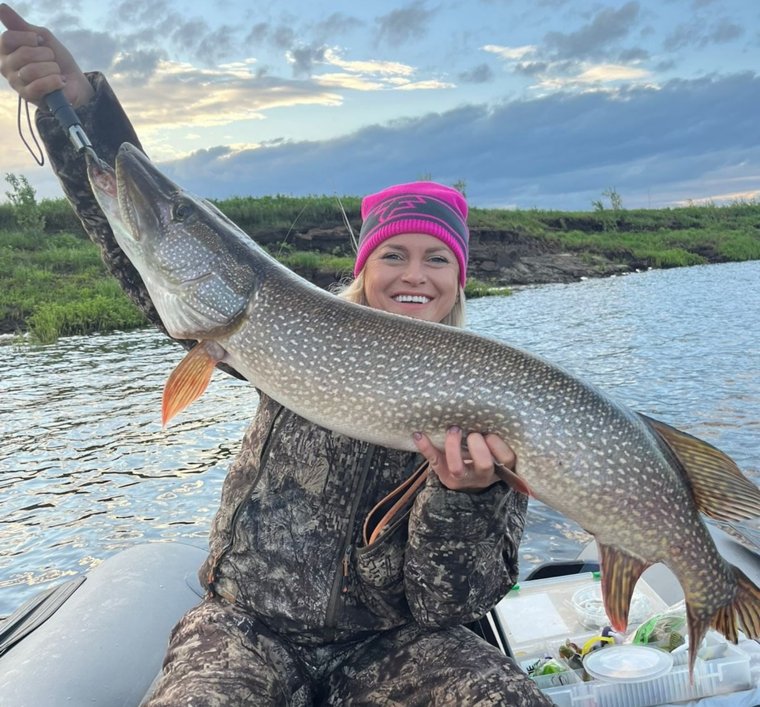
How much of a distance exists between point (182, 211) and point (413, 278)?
0.88 m

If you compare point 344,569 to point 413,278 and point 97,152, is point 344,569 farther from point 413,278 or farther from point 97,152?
point 97,152

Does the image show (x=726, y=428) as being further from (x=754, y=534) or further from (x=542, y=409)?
(x=542, y=409)

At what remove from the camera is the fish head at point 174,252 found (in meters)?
2.56

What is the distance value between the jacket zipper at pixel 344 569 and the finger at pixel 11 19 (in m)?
1.90

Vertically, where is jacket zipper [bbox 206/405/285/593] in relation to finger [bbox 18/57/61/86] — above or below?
below

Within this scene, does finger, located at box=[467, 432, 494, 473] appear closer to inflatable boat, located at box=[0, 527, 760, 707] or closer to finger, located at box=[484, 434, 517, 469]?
finger, located at box=[484, 434, 517, 469]

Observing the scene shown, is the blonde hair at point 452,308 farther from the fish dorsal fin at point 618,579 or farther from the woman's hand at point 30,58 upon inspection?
the woman's hand at point 30,58

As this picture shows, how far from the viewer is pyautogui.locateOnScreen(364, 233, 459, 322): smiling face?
2848 millimetres

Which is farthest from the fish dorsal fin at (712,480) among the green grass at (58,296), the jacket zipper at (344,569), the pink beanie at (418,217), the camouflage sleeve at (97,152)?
the green grass at (58,296)

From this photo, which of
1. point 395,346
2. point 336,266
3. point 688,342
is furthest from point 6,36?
point 336,266

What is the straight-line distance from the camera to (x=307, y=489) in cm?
255

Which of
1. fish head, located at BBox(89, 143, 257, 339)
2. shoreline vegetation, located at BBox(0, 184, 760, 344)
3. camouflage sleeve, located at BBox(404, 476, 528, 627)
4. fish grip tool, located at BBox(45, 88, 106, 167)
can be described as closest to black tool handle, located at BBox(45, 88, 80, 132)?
fish grip tool, located at BBox(45, 88, 106, 167)

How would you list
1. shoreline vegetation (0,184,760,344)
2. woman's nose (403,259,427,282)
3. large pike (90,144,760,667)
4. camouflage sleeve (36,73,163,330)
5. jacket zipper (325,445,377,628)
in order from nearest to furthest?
large pike (90,144,760,667) → jacket zipper (325,445,377,628) → camouflage sleeve (36,73,163,330) → woman's nose (403,259,427,282) → shoreline vegetation (0,184,760,344)

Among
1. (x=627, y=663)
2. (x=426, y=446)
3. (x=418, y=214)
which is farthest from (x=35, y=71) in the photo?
(x=627, y=663)
